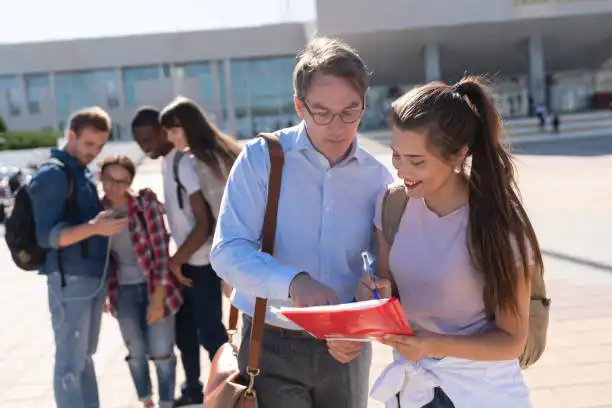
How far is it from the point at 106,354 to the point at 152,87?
4694cm

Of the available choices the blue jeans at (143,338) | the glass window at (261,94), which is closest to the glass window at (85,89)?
the glass window at (261,94)

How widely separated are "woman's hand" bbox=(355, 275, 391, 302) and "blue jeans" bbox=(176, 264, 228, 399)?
6.29 ft

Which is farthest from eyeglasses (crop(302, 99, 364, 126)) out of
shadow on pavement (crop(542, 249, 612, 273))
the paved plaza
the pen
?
shadow on pavement (crop(542, 249, 612, 273))

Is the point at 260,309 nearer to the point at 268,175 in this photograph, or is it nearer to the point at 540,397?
the point at 268,175

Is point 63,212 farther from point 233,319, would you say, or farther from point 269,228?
point 269,228

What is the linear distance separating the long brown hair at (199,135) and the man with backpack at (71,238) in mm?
351

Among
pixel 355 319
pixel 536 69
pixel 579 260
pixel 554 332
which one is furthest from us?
pixel 536 69

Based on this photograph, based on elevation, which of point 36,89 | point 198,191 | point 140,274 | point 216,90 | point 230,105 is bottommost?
point 140,274

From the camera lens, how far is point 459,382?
175cm

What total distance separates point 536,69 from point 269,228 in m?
40.5

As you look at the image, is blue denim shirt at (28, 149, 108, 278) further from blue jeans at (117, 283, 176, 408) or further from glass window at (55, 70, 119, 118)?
glass window at (55, 70, 119, 118)

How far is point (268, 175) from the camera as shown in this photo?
1960mm

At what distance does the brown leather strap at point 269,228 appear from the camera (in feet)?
6.37

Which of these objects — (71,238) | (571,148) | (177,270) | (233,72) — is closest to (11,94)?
(233,72)
